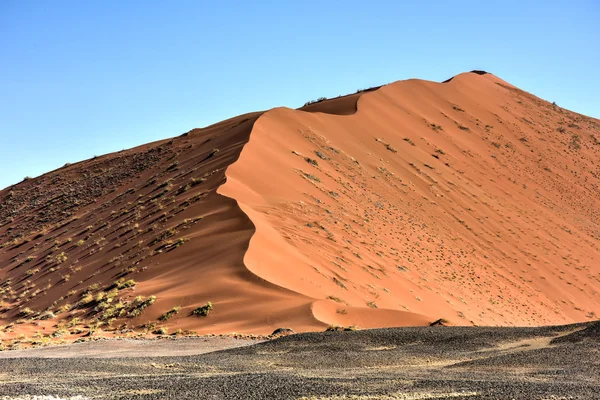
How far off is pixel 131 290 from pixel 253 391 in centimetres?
1492

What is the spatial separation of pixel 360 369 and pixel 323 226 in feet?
52.6

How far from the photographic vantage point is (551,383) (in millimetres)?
12500

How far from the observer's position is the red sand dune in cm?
2489

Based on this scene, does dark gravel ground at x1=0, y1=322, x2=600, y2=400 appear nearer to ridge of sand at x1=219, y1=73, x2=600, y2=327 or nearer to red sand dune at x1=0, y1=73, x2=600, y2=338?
red sand dune at x1=0, y1=73, x2=600, y2=338

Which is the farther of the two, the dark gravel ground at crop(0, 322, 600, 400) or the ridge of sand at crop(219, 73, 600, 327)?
the ridge of sand at crop(219, 73, 600, 327)

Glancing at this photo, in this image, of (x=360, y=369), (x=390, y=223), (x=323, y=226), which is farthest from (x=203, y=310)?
(x=390, y=223)

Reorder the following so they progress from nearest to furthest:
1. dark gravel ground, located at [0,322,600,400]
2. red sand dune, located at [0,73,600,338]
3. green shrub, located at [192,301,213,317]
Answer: dark gravel ground, located at [0,322,600,400] < green shrub, located at [192,301,213,317] < red sand dune, located at [0,73,600,338]

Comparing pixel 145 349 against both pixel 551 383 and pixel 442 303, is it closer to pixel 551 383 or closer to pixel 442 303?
pixel 551 383

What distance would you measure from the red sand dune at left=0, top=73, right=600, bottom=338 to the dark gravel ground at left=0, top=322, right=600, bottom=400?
3.38 meters

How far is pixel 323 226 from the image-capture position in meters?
31.6

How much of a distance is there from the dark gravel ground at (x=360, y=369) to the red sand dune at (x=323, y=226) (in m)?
3.38

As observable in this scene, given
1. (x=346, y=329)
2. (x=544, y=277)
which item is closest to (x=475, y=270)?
(x=544, y=277)

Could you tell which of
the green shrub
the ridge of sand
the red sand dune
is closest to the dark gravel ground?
the red sand dune

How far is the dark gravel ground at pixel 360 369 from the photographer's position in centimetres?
1149
